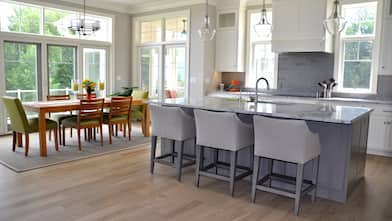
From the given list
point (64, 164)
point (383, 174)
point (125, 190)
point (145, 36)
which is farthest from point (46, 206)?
point (145, 36)

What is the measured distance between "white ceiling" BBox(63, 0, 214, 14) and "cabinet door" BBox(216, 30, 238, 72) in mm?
816

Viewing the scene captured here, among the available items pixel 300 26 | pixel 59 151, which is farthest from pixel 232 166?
pixel 300 26

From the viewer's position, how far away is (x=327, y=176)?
11.3 ft

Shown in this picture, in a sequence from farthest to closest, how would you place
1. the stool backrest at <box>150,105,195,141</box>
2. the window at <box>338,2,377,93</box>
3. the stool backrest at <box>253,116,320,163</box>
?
the window at <box>338,2,377,93</box>, the stool backrest at <box>150,105,195,141</box>, the stool backrest at <box>253,116,320,163</box>

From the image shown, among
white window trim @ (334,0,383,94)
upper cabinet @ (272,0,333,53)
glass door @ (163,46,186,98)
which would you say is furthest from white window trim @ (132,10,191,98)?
white window trim @ (334,0,383,94)

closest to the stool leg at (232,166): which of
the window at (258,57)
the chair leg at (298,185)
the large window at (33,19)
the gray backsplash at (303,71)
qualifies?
the chair leg at (298,185)

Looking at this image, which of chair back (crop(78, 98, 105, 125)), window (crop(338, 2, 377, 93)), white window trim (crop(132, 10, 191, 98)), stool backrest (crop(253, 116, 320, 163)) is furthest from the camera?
white window trim (crop(132, 10, 191, 98))

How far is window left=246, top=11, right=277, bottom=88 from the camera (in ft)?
23.3

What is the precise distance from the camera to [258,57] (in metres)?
7.29

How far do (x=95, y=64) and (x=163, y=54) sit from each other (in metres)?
1.70

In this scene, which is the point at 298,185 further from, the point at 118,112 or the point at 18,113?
the point at 18,113

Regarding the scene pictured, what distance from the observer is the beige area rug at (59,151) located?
4.48 meters

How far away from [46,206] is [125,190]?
0.82m

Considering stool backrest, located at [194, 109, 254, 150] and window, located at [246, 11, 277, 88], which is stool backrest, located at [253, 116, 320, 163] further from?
window, located at [246, 11, 277, 88]
